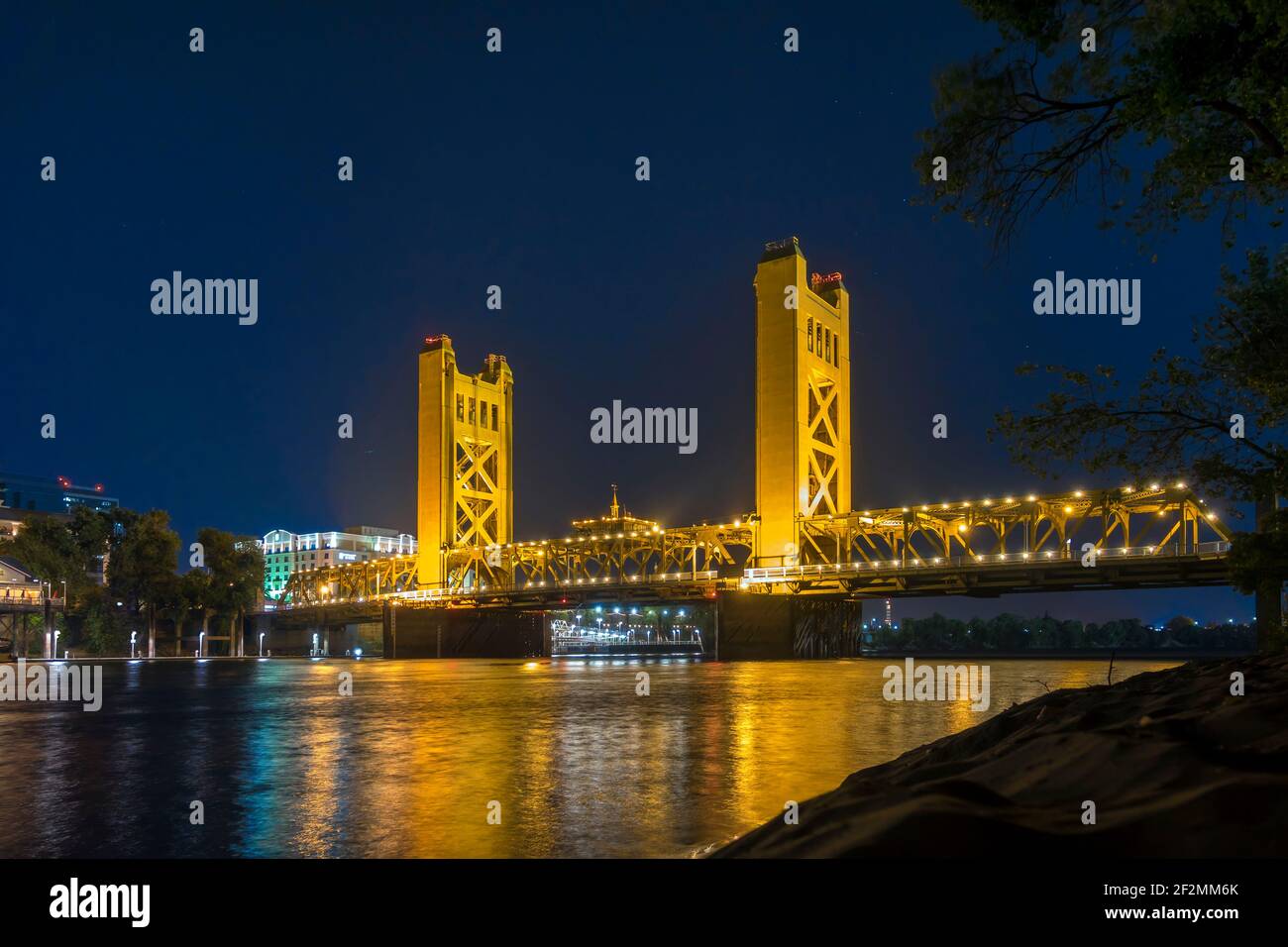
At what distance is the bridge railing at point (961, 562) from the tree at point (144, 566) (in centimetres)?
6416

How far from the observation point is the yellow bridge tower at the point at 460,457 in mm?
116500

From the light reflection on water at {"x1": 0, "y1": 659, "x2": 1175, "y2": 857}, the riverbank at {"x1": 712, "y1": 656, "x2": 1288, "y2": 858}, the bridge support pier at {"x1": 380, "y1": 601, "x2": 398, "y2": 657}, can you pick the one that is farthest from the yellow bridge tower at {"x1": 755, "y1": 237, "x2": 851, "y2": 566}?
the riverbank at {"x1": 712, "y1": 656, "x2": 1288, "y2": 858}

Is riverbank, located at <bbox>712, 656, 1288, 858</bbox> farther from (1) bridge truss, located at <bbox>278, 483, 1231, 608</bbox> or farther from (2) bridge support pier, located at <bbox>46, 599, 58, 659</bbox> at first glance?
(2) bridge support pier, located at <bbox>46, 599, 58, 659</bbox>

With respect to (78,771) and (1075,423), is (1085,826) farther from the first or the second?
(78,771)

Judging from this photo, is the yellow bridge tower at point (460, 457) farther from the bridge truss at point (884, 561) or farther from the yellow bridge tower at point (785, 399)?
the yellow bridge tower at point (785, 399)

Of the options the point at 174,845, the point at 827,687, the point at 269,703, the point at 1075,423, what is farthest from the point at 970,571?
the point at 174,845

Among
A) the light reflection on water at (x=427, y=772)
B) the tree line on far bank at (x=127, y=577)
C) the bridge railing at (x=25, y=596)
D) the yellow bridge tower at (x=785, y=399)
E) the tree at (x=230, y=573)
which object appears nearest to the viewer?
the light reflection on water at (x=427, y=772)

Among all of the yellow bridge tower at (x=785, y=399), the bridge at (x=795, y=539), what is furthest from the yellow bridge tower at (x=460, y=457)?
the yellow bridge tower at (x=785, y=399)

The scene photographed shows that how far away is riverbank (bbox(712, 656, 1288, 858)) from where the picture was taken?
198 inches

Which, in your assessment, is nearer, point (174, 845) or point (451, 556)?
point (174, 845)

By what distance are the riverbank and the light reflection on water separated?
2541mm

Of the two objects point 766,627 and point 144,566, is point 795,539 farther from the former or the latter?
point 144,566
